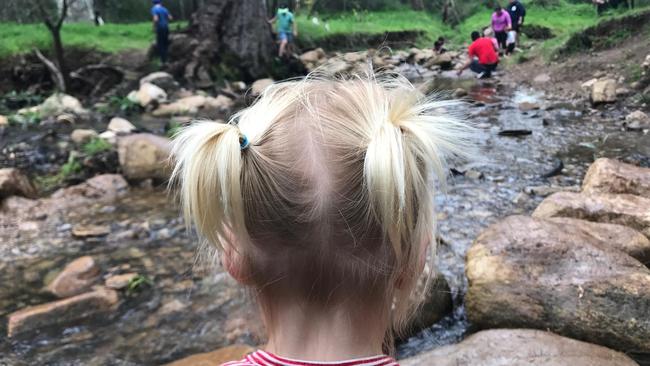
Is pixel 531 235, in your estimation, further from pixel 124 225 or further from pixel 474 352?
pixel 124 225

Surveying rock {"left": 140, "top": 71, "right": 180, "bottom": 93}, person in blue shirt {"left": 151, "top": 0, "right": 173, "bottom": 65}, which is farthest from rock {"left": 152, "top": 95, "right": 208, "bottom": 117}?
person in blue shirt {"left": 151, "top": 0, "right": 173, "bottom": 65}

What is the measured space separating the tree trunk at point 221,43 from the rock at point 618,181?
9819mm

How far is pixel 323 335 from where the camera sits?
1.18 m

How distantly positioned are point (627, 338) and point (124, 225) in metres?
4.07

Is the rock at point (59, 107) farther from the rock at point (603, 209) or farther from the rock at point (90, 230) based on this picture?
the rock at point (603, 209)

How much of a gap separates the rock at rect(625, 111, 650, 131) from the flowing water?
6.8 inches

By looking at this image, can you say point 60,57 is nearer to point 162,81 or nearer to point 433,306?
point 162,81

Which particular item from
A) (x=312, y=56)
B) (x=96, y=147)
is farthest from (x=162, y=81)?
(x=312, y=56)

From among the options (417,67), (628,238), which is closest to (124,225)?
(628,238)

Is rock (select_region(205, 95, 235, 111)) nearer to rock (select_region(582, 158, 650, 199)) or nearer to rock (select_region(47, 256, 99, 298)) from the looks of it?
rock (select_region(47, 256, 99, 298))

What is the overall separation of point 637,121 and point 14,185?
761cm

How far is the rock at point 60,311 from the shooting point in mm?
3291

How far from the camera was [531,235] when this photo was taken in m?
2.96

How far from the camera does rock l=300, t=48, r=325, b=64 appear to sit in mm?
15580
